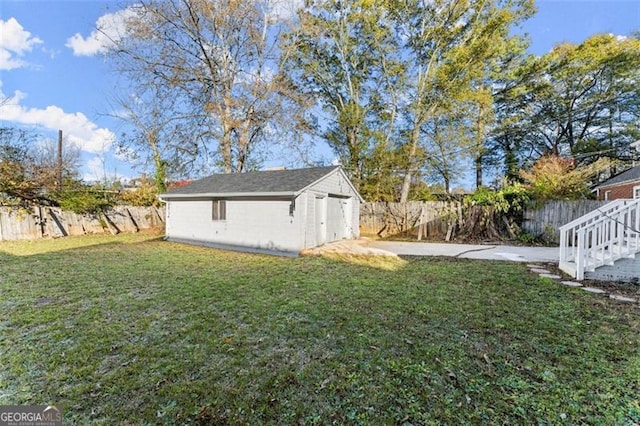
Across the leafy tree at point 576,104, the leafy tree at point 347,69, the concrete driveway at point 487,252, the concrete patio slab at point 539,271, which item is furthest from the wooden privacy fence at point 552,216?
the leafy tree at point 576,104

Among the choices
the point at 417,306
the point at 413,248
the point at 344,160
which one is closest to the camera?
the point at 417,306

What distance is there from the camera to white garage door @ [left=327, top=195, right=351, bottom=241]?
36.6 ft

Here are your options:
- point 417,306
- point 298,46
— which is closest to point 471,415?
point 417,306

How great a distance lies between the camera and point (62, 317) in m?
3.79

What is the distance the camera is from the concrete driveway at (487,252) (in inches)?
326

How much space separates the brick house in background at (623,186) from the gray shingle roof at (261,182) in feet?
49.3

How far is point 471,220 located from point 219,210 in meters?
9.80

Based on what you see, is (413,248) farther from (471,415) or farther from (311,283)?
(471,415)

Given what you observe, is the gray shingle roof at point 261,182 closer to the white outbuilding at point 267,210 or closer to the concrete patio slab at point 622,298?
the white outbuilding at point 267,210

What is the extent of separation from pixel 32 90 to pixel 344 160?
1520cm

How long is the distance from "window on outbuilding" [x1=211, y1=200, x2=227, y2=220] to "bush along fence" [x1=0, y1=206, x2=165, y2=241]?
6.20 m

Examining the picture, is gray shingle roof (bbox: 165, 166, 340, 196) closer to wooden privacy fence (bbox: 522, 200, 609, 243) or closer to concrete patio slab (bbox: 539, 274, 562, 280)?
concrete patio slab (bbox: 539, 274, 562, 280)

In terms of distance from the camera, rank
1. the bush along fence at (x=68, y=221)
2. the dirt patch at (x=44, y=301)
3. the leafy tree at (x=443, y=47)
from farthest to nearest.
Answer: the leafy tree at (x=443, y=47) < the bush along fence at (x=68, y=221) < the dirt patch at (x=44, y=301)

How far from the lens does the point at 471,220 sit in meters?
12.0
